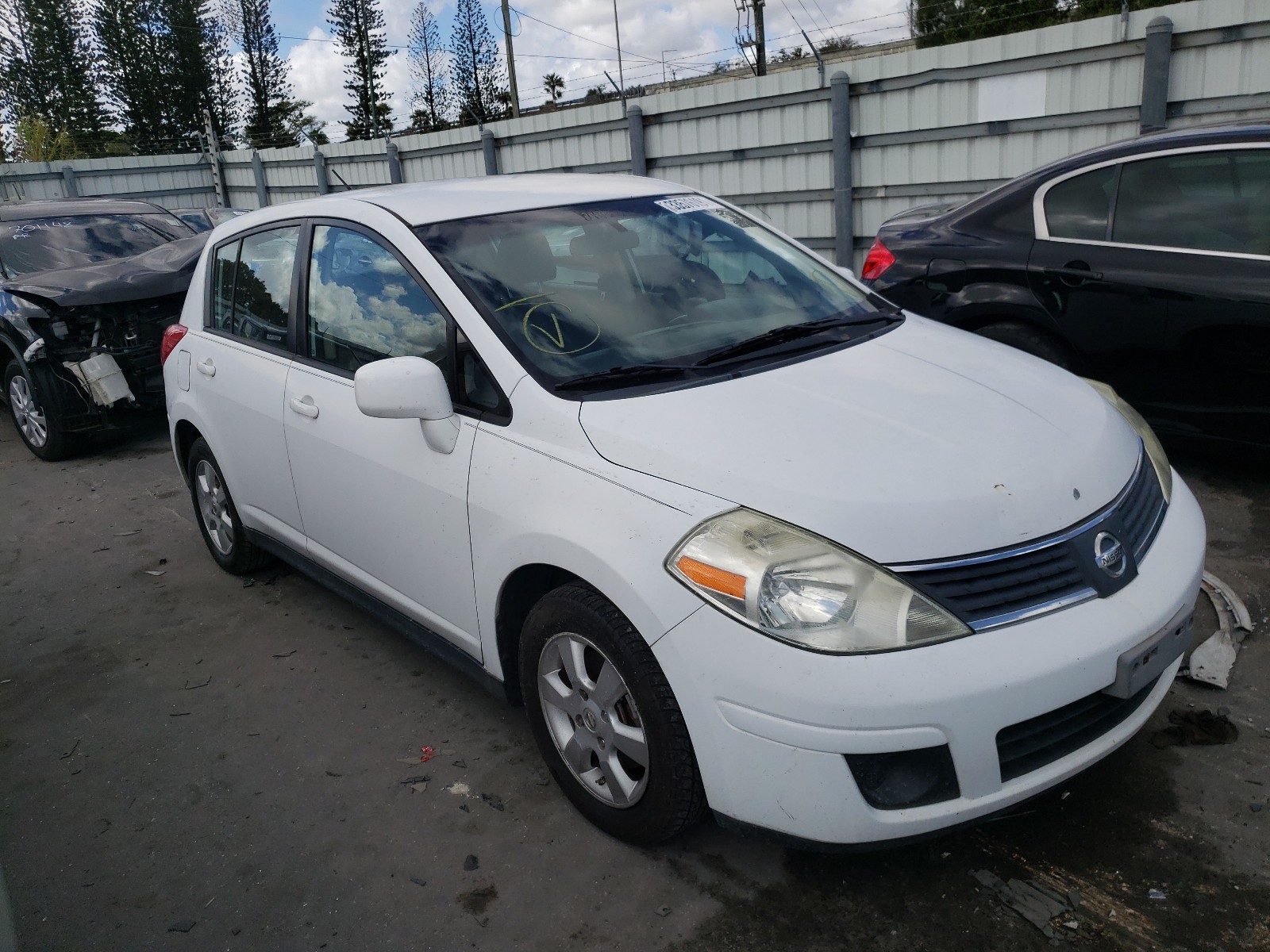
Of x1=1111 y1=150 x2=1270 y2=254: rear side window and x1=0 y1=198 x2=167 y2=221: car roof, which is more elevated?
x1=0 y1=198 x2=167 y2=221: car roof

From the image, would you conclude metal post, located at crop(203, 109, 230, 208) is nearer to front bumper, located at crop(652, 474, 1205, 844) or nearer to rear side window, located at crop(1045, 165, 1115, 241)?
rear side window, located at crop(1045, 165, 1115, 241)

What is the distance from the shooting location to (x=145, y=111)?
173 feet

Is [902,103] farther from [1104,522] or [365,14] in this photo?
[365,14]

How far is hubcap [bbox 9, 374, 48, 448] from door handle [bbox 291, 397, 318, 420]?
14.9 ft

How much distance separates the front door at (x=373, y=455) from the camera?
3021 mm

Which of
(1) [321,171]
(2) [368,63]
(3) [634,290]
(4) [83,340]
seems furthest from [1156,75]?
(2) [368,63]

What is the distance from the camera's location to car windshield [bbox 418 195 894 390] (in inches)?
115

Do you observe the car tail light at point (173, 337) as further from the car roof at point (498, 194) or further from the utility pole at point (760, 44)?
the utility pole at point (760, 44)

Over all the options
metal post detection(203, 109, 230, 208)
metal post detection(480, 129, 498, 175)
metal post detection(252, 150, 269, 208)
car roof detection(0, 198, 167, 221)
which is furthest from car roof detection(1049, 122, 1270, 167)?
metal post detection(203, 109, 230, 208)

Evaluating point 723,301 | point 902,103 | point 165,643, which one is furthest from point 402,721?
point 902,103

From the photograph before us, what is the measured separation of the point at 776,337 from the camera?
3.11 m

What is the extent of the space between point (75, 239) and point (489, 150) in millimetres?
6878

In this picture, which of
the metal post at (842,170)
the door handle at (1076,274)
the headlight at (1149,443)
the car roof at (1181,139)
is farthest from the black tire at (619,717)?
the metal post at (842,170)

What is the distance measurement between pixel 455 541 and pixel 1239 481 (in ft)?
12.8
